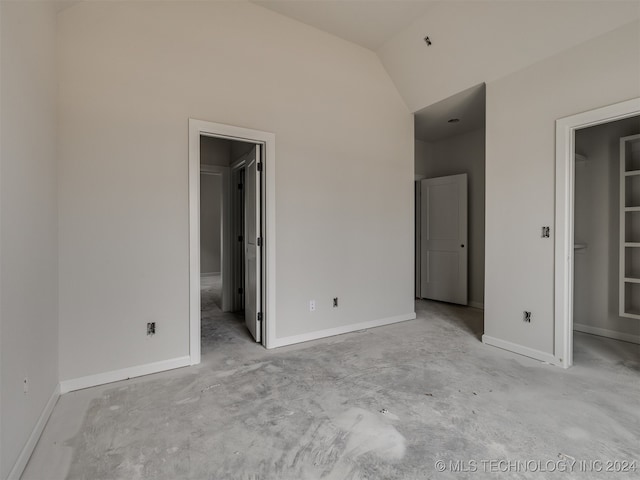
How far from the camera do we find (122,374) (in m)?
2.45

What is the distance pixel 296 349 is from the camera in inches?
122

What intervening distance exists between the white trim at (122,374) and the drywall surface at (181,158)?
0.06 meters

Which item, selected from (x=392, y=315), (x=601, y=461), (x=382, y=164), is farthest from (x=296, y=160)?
(x=601, y=461)

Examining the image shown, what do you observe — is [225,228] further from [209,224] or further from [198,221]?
[209,224]

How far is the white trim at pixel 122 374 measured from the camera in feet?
7.51

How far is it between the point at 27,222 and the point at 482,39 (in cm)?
368

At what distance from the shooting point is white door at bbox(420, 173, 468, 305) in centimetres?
485

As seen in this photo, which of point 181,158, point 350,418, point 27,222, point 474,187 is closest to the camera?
point 27,222

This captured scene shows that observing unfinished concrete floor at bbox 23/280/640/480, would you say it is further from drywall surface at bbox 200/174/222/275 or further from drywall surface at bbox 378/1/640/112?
drywall surface at bbox 200/174/222/275

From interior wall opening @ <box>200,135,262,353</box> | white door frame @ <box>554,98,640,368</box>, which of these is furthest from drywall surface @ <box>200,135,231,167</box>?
white door frame @ <box>554,98,640,368</box>

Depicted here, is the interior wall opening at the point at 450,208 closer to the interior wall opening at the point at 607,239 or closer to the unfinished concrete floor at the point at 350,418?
the interior wall opening at the point at 607,239

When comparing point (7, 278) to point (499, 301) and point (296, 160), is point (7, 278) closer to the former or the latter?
point (296, 160)

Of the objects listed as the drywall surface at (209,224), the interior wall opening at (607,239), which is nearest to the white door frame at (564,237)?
the interior wall opening at (607,239)

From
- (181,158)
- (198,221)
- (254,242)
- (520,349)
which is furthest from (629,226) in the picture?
(181,158)
